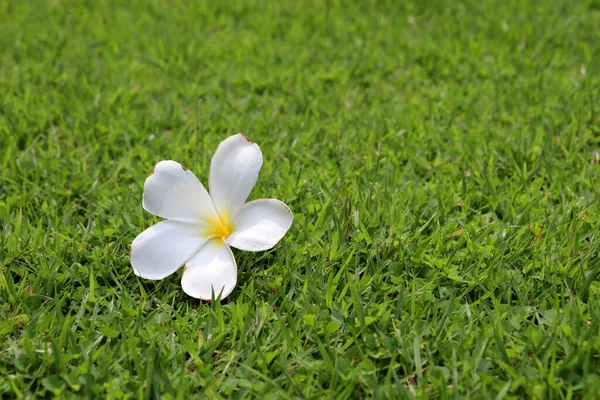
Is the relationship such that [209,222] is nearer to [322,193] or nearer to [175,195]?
[175,195]

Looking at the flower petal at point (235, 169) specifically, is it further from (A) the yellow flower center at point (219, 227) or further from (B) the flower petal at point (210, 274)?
(B) the flower petal at point (210, 274)

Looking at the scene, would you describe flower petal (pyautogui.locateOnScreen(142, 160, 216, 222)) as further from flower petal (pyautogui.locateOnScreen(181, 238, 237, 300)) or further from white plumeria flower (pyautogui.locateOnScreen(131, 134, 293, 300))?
flower petal (pyautogui.locateOnScreen(181, 238, 237, 300))

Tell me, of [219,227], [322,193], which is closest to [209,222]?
[219,227]

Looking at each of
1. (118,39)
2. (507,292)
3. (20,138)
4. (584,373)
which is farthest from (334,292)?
(118,39)

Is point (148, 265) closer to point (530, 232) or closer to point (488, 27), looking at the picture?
point (530, 232)

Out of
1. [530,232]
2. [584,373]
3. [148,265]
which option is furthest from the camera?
[530,232]

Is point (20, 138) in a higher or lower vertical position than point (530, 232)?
lower
